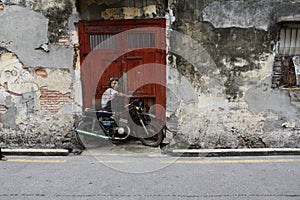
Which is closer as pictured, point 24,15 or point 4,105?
point 24,15

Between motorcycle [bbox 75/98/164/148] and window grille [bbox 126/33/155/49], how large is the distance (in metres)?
1.11

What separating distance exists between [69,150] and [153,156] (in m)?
1.76

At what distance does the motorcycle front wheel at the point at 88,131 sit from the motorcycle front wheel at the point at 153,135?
87cm

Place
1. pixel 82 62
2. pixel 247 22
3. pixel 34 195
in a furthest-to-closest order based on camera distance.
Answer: pixel 82 62
pixel 247 22
pixel 34 195

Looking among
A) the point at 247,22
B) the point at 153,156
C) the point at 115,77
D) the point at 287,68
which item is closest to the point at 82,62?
the point at 115,77

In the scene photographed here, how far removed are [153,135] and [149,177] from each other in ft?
4.94

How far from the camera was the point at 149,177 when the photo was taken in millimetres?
4207

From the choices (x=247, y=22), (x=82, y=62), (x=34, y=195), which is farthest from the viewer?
(x=82, y=62)

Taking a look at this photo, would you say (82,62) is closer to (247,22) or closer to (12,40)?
(12,40)

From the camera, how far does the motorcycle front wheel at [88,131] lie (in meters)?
5.47

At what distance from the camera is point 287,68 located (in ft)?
17.3

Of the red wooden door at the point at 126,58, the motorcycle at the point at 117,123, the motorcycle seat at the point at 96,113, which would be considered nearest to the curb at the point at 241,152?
the motorcycle at the point at 117,123

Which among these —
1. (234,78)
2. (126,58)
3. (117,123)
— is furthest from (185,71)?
(117,123)

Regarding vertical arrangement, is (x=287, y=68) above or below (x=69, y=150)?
above
